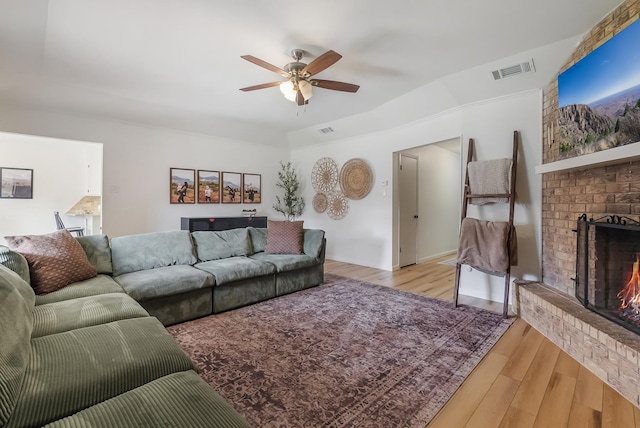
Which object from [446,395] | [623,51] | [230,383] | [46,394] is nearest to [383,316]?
[446,395]

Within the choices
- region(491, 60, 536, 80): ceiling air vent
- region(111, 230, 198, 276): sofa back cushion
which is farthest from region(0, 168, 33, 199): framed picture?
region(491, 60, 536, 80): ceiling air vent

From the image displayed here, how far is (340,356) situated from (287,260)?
1.57 meters

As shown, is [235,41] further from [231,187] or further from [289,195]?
[289,195]

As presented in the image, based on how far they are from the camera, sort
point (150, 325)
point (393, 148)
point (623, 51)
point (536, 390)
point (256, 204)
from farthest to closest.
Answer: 1. point (256, 204)
2. point (393, 148)
3. point (623, 51)
4. point (536, 390)
5. point (150, 325)

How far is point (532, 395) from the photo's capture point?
168cm

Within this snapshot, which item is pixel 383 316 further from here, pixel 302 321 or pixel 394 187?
pixel 394 187

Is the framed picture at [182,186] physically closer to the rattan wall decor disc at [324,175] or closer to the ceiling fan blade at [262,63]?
the rattan wall decor disc at [324,175]

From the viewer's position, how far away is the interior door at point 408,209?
4.99 m

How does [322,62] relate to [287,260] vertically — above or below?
above

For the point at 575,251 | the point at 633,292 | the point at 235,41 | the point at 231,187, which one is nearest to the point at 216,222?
the point at 231,187

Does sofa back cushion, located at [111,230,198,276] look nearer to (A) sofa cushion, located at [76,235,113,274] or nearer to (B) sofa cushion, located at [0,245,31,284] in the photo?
(A) sofa cushion, located at [76,235,113,274]

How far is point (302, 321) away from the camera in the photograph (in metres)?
2.70

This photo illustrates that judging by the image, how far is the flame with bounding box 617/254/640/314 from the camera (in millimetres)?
1946

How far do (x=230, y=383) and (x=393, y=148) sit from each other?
399 cm
